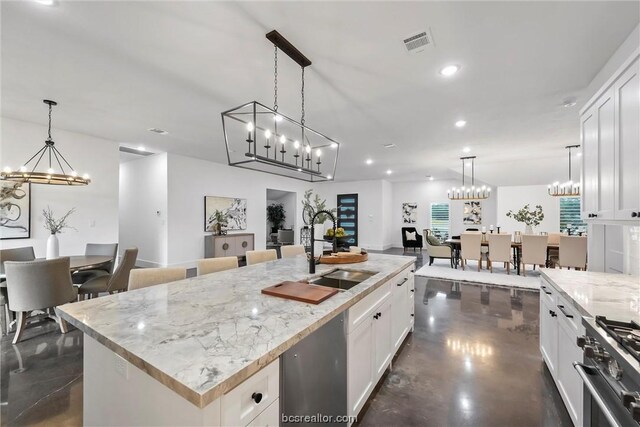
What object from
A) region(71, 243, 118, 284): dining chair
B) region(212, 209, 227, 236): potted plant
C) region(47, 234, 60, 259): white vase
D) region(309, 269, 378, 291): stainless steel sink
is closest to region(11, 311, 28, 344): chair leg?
region(47, 234, 60, 259): white vase

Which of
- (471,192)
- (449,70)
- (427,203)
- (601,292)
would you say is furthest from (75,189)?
(427,203)

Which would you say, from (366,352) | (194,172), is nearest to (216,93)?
(366,352)

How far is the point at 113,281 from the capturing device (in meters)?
3.38

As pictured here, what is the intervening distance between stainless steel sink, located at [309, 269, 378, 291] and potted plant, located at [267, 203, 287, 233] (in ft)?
27.0

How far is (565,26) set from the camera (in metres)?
2.07

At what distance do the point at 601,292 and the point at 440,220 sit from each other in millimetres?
9041

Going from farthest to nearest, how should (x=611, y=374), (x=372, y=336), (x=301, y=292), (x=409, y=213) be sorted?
(x=409, y=213), (x=372, y=336), (x=301, y=292), (x=611, y=374)

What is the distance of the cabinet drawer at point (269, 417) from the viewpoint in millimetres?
950

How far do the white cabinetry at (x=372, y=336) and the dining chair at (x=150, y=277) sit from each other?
139cm

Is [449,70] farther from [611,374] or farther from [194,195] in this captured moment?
[194,195]

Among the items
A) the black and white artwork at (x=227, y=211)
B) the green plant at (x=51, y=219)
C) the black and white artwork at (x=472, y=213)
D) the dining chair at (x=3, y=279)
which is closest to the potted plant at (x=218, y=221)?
the black and white artwork at (x=227, y=211)

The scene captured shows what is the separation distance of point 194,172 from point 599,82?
7.38 meters

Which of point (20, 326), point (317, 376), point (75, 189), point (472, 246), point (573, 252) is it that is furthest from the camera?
point (472, 246)

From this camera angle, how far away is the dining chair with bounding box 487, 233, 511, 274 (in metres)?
6.04
